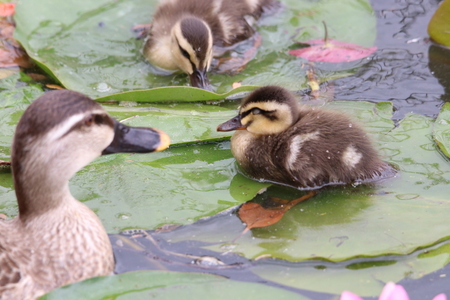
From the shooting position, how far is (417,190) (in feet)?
9.05

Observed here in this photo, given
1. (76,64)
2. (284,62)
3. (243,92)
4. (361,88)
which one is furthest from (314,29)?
(76,64)

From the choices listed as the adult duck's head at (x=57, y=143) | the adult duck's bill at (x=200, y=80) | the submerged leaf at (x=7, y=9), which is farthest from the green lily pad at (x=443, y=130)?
the submerged leaf at (x=7, y=9)

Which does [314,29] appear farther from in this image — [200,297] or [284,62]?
[200,297]

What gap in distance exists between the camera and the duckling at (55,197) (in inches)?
81.0

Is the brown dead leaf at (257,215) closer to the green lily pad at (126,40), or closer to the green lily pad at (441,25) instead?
the green lily pad at (126,40)

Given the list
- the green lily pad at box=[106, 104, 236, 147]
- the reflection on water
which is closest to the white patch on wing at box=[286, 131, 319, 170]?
the green lily pad at box=[106, 104, 236, 147]

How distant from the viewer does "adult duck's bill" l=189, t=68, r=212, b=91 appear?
371 cm

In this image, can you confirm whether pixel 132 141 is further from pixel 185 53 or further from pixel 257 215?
pixel 185 53

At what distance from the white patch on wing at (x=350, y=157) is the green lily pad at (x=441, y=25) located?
5.43 ft

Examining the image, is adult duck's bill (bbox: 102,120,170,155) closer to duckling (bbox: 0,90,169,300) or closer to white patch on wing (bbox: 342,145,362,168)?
duckling (bbox: 0,90,169,300)

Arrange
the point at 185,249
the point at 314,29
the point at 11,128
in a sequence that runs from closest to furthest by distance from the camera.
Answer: the point at 185,249, the point at 11,128, the point at 314,29

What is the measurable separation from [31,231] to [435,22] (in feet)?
10.3

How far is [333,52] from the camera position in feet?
12.9

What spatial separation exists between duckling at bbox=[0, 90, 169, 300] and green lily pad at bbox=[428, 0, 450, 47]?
2.56 metres
